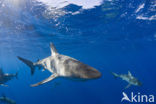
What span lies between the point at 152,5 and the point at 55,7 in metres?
10.3

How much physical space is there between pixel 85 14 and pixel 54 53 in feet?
34.9

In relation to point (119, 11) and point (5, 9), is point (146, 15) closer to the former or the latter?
point (119, 11)

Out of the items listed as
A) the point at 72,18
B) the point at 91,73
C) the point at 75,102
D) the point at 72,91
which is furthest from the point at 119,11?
the point at 72,91

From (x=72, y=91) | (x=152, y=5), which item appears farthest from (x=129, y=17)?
(x=72, y=91)

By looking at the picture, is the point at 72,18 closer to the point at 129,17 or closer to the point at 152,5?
the point at 129,17

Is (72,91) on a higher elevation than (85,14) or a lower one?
lower

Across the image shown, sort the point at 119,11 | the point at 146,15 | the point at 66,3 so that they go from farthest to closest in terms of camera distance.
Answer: the point at 146,15 → the point at 119,11 → the point at 66,3

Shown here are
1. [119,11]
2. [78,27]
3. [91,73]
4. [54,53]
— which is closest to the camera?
[91,73]

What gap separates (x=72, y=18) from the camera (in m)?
17.2

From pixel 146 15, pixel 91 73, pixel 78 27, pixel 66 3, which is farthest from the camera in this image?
pixel 78 27

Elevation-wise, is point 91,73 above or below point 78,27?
above

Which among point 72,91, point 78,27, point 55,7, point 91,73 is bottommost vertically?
point 72,91

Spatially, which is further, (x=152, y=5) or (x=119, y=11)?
(x=119, y=11)

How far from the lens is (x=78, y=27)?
21.1 m
